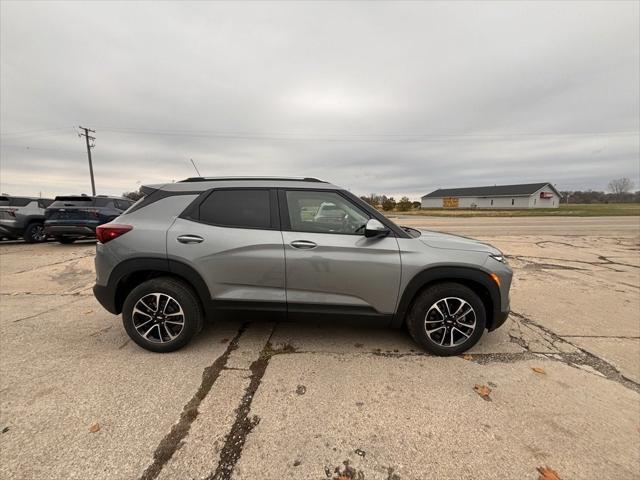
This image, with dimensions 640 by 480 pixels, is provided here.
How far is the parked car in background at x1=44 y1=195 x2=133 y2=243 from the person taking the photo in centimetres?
894

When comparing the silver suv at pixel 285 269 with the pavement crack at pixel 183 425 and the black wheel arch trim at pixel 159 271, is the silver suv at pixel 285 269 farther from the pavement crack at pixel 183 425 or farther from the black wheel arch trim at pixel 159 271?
the pavement crack at pixel 183 425

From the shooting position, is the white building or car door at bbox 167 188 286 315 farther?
the white building

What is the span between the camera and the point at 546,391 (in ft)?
7.91

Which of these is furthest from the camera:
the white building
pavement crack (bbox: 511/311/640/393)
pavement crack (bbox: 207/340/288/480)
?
the white building

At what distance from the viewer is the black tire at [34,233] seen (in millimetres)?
9836

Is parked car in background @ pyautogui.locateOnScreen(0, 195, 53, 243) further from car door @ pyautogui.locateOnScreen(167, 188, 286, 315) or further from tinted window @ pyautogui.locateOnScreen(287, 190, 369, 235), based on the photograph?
tinted window @ pyautogui.locateOnScreen(287, 190, 369, 235)

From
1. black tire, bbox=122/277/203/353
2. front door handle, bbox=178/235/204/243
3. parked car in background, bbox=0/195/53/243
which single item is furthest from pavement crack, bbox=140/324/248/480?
parked car in background, bbox=0/195/53/243

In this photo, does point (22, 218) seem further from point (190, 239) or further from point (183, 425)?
point (183, 425)

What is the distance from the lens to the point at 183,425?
2004 mm

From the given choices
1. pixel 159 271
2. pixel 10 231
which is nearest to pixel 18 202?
pixel 10 231

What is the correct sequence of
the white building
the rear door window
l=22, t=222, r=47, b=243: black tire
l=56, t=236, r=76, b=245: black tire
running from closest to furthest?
l=56, t=236, r=76, b=245: black tire, the rear door window, l=22, t=222, r=47, b=243: black tire, the white building

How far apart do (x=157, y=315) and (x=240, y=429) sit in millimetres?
1531

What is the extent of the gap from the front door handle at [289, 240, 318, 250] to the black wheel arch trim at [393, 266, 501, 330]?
998 millimetres

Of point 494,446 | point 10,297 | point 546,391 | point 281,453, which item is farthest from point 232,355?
point 10,297
